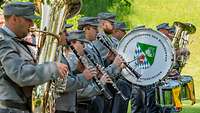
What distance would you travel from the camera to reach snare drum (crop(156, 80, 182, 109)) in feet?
43.0

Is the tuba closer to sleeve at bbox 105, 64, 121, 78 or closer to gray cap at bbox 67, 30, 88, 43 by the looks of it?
gray cap at bbox 67, 30, 88, 43

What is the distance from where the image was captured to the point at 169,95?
43.2ft

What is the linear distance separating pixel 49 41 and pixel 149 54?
6.05m

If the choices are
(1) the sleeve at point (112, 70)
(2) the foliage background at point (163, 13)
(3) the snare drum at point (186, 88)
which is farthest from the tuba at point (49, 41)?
(2) the foliage background at point (163, 13)

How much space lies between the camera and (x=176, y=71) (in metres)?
14.0

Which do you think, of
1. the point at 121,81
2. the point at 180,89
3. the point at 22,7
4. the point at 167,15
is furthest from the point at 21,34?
the point at 167,15

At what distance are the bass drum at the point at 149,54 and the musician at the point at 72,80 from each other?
297 centimetres

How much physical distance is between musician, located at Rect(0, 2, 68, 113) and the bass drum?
5447 millimetres

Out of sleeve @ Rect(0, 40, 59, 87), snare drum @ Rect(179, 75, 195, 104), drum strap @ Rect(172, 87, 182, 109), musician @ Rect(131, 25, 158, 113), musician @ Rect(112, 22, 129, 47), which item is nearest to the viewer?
sleeve @ Rect(0, 40, 59, 87)

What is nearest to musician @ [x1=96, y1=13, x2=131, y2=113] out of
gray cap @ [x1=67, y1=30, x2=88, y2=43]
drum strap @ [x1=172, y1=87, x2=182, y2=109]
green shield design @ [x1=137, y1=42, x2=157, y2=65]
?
green shield design @ [x1=137, y1=42, x2=157, y2=65]

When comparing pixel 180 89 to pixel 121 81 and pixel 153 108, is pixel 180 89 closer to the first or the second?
pixel 153 108

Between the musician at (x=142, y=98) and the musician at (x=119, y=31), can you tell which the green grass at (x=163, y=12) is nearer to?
the musician at (x=142, y=98)

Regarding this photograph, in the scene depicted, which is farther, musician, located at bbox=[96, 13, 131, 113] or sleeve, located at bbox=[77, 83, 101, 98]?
musician, located at bbox=[96, 13, 131, 113]

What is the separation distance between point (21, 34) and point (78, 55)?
5.89 ft
